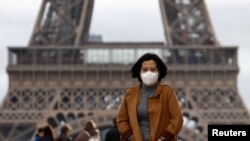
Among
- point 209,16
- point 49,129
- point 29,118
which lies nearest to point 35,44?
point 29,118

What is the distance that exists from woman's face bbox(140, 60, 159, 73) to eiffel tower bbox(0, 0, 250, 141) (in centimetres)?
4557

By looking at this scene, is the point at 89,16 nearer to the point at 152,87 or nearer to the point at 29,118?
the point at 29,118

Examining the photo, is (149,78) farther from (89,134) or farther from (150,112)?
(89,134)

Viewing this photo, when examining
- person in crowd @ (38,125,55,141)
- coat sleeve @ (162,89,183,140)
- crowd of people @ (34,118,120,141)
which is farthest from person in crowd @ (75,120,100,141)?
coat sleeve @ (162,89,183,140)

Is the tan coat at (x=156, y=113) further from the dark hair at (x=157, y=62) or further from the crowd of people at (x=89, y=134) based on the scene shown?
the crowd of people at (x=89, y=134)

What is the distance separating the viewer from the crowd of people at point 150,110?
9555mm

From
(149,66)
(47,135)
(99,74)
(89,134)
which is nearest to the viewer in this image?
(149,66)

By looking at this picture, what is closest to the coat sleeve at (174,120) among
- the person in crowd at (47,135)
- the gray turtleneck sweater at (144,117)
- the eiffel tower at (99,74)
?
the gray turtleneck sweater at (144,117)

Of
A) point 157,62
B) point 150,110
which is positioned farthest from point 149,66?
point 150,110

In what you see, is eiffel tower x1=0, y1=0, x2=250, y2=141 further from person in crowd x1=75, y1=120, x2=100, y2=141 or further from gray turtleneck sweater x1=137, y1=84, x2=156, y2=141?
gray turtleneck sweater x1=137, y1=84, x2=156, y2=141

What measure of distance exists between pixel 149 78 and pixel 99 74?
49313 millimetres

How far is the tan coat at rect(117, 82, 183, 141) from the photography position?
9.55 meters

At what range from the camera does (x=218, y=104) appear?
56.7 m

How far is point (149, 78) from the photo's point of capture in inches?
380
